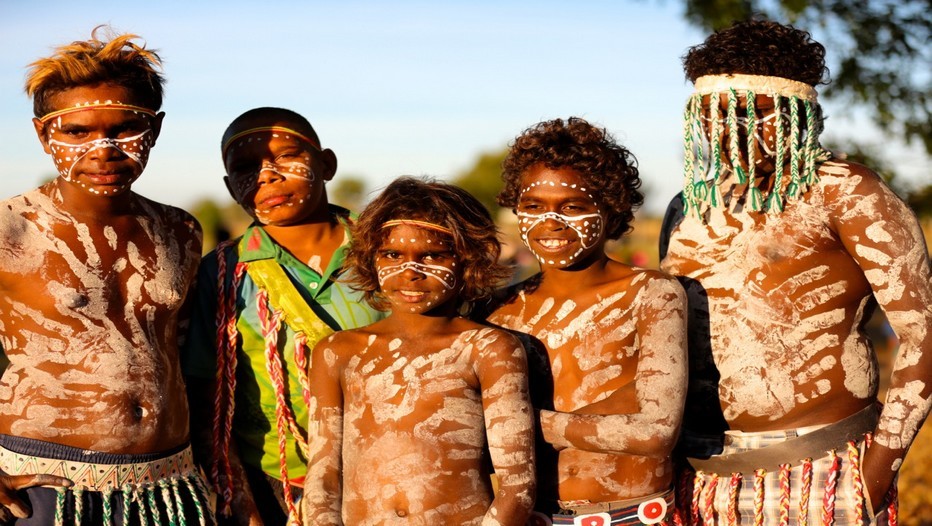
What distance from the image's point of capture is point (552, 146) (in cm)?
333

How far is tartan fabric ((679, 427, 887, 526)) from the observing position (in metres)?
3.19

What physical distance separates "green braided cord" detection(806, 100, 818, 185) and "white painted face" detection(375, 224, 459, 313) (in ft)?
3.80

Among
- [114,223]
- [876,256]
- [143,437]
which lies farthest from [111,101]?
[876,256]

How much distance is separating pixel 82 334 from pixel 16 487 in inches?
18.9

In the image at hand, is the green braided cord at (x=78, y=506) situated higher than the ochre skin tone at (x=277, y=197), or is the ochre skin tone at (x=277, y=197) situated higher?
the ochre skin tone at (x=277, y=197)

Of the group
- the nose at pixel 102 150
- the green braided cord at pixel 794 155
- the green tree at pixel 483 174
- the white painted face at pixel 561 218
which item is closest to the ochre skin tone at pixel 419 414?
the white painted face at pixel 561 218

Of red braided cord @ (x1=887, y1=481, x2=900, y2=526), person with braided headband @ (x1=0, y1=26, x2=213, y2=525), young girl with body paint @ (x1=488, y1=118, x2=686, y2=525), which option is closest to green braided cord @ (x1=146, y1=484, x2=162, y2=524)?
person with braided headband @ (x1=0, y1=26, x2=213, y2=525)

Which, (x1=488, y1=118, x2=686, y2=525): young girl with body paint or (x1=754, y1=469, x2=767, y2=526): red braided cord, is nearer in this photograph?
(x1=488, y1=118, x2=686, y2=525): young girl with body paint

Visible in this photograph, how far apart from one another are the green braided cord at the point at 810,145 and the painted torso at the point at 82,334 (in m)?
2.09

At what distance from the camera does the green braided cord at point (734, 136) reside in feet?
10.8

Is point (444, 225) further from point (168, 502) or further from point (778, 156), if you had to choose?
point (168, 502)

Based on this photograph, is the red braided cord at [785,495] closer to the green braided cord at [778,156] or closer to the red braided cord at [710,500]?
the red braided cord at [710,500]

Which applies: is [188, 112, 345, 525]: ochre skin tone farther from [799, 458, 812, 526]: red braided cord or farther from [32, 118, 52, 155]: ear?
[799, 458, 812, 526]: red braided cord

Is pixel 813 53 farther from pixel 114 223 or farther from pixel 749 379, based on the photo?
pixel 114 223
